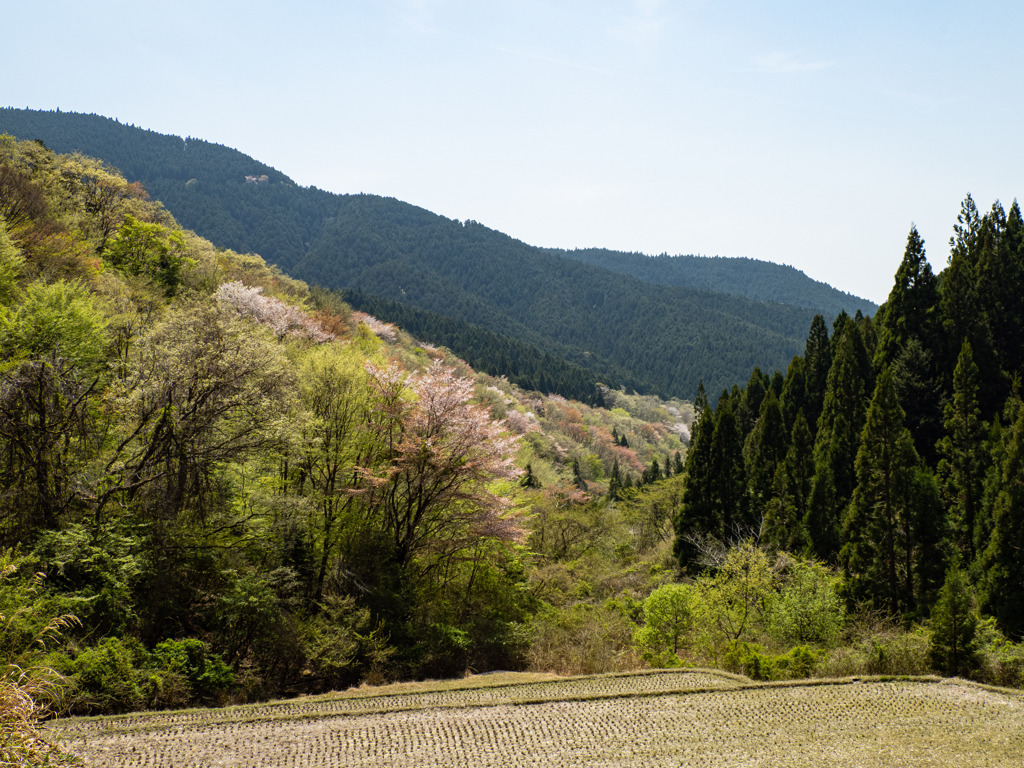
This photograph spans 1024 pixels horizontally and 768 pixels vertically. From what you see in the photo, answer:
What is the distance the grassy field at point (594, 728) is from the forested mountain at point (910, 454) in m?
3.47

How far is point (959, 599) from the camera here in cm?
1313

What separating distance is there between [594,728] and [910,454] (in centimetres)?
1676

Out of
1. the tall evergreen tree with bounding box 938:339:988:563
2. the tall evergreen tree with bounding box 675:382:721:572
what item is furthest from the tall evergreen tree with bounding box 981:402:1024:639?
the tall evergreen tree with bounding box 675:382:721:572

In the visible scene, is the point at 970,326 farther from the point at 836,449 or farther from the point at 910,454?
the point at 910,454

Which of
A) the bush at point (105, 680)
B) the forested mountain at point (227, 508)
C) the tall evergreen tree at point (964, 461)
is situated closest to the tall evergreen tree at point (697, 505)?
the forested mountain at point (227, 508)

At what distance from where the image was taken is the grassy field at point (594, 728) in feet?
30.7

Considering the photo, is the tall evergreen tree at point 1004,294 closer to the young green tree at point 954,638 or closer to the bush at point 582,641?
the young green tree at point 954,638

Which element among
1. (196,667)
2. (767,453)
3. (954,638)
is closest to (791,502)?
(767,453)

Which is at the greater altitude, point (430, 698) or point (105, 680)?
point (430, 698)

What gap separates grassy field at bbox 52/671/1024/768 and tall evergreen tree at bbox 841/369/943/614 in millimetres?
9249

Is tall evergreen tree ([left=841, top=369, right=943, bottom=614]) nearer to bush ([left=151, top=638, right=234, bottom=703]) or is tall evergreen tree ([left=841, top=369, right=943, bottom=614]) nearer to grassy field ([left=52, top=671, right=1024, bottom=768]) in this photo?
grassy field ([left=52, top=671, right=1024, bottom=768])

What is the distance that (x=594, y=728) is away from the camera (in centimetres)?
1055

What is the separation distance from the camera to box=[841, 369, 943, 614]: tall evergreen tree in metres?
20.3

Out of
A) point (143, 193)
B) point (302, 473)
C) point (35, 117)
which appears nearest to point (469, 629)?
point (302, 473)
